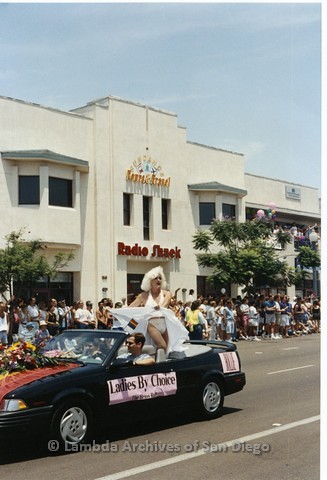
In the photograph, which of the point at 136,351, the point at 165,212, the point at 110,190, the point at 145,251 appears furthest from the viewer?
the point at 165,212

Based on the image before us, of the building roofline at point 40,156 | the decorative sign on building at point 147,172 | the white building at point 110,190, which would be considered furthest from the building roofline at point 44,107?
the decorative sign on building at point 147,172

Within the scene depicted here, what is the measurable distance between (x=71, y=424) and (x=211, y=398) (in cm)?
247

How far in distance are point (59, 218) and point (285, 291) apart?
18893 millimetres

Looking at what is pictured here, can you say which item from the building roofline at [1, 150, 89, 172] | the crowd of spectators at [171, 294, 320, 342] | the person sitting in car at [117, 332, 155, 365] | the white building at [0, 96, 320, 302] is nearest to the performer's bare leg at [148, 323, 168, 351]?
the person sitting in car at [117, 332, 155, 365]

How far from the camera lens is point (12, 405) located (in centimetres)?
688

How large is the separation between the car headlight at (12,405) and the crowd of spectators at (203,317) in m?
7.54

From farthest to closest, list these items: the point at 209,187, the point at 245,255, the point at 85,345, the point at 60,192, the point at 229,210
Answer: the point at 229,210
the point at 209,187
the point at 245,255
the point at 60,192
the point at 85,345

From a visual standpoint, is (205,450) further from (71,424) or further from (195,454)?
(71,424)

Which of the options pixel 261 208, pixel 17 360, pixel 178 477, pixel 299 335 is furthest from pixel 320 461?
pixel 261 208

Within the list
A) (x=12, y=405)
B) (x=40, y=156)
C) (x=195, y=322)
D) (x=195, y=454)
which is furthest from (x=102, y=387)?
(x=40, y=156)

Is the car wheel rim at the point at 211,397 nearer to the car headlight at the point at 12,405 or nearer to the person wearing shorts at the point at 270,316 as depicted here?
the car headlight at the point at 12,405

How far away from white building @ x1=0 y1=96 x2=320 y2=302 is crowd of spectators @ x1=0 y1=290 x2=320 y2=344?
12.1 ft

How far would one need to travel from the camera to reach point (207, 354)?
927 centimetres

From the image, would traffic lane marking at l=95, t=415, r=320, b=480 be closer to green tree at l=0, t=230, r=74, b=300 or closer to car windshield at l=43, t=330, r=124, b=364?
car windshield at l=43, t=330, r=124, b=364
